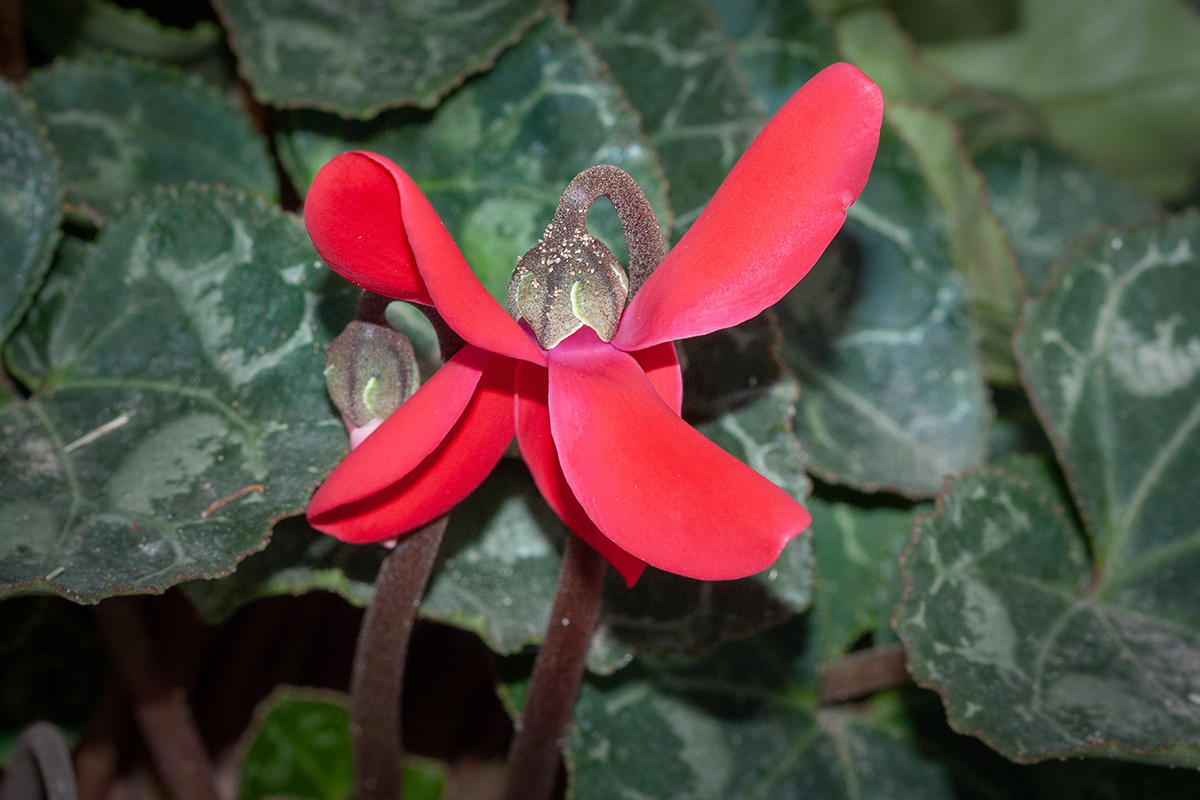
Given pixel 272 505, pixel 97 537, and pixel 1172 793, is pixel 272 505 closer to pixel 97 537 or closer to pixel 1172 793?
pixel 97 537

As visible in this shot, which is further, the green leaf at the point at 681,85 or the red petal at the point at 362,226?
the green leaf at the point at 681,85

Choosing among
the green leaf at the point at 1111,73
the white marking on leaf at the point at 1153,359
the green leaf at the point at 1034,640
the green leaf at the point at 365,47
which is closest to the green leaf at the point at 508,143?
the green leaf at the point at 365,47

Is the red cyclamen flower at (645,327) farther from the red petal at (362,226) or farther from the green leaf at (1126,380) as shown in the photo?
the green leaf at (1126,380)

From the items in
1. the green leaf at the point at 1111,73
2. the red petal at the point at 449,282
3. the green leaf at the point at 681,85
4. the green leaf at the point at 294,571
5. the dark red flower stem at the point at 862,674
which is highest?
the red petal at the point at 449,282

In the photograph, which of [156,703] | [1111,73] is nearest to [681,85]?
[156,703]

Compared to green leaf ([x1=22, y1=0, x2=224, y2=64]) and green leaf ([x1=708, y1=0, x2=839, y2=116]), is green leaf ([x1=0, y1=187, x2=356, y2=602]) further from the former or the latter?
green leaf ([x1=708, y1=0, x2=839, y2=116])

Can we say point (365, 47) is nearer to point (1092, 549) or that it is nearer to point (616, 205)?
point (616, 205)

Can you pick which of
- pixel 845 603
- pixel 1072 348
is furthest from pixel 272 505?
pixel 1072 348
